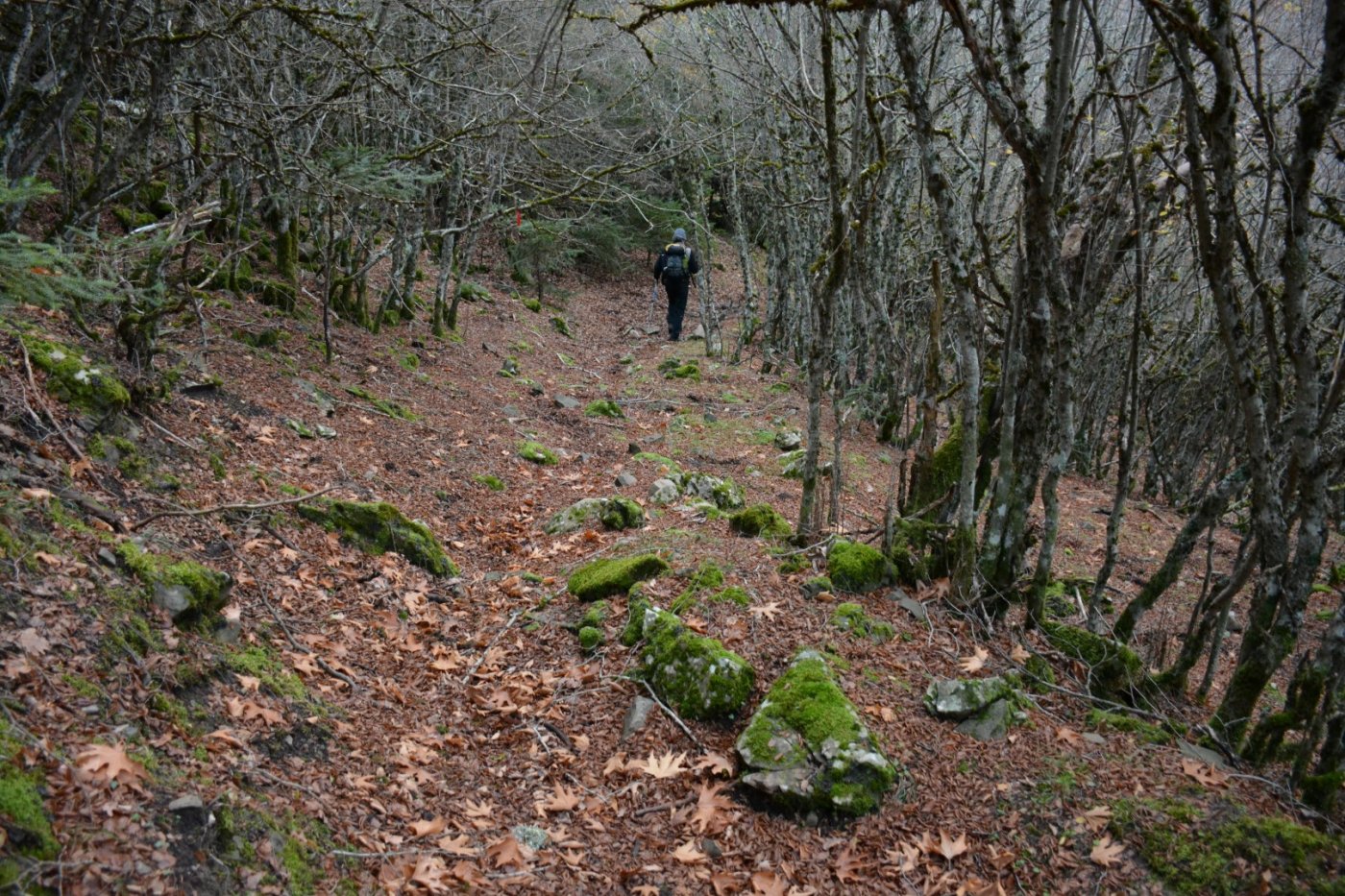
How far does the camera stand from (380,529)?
616 centimetres

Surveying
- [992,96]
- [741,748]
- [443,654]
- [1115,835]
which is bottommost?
[443,654]

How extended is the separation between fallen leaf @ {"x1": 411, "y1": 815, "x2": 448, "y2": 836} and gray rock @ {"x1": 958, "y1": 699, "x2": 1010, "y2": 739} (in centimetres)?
282

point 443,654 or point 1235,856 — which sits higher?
point 1235,856

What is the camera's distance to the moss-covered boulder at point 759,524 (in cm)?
685

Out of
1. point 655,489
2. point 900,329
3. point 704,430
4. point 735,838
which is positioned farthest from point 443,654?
point 900,329

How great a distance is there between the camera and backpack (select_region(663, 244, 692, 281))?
1805 centimetres

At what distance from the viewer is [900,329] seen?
1404 centimetres

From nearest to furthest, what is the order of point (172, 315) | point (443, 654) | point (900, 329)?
1. point (443, 654)
2. point (172, 315)
3. point (900, 329)

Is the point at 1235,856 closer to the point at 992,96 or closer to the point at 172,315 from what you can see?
the point at 992,96

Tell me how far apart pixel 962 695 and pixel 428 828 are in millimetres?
2988

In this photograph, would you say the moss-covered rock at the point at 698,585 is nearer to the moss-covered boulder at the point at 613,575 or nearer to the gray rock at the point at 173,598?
the moss-covered boulder at the point at 613,575

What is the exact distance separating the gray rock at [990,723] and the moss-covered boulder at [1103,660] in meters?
0.97

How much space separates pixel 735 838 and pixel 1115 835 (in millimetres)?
1781

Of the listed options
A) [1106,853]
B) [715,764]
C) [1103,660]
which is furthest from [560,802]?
[1103,660]
